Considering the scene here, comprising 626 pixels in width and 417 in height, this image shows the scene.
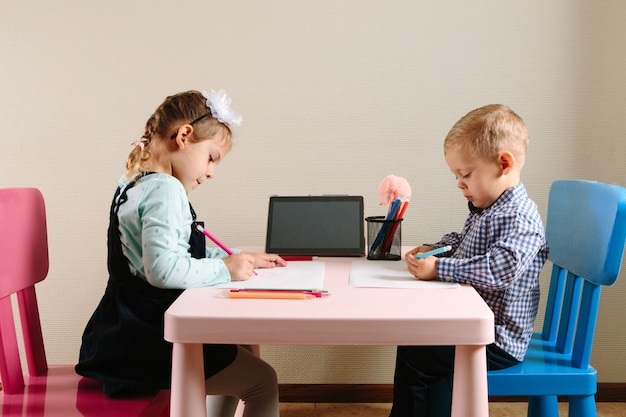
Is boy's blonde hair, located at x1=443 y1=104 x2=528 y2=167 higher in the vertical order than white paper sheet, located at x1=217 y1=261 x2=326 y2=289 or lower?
higher

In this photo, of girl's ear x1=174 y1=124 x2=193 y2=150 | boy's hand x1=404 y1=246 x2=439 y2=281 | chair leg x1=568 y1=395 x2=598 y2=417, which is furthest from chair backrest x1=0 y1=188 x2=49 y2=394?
chair leg x1=568 y1=395 x2=598 y2=417

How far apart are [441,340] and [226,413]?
0.72 meters

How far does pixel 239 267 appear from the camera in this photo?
1191 millimetres

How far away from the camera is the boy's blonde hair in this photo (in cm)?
135

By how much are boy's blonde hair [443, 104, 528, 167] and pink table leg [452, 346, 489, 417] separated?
1.72ft

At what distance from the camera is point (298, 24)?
1.98 meters

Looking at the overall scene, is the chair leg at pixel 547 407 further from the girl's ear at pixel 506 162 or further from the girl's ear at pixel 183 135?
the girl's ear at pixel 183 135

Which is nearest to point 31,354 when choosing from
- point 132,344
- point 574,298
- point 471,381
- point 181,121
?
point 132,344

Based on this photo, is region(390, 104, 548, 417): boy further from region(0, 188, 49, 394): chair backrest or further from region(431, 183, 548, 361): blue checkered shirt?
region(0, 188, 49, 394): chair backrest

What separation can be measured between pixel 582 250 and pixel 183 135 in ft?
2.83

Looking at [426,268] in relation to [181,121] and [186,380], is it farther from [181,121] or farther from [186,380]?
[181,121]

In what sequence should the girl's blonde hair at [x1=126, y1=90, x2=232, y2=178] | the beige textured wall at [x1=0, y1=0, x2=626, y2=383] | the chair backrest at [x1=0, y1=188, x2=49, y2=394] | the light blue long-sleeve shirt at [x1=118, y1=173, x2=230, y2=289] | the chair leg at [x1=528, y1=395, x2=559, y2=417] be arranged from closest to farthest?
the light blue long-sleeve shirt at [x1=118, y1=173, x2=230, y2=289]
the chair backrest at [x1=0, y1=188, x2=49, y2=394]
the girl's blonde hair at [x1=126, y1=90, x2=232, y2=178]
the chair leg at [x1=528, y1=395, x2=559, y2=417]
the beige textured wall at [x1=0, y1=0, x2=626, y2=383]

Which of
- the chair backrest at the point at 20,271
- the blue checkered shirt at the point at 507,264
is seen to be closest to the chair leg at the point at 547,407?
the blue checkered shirt at the point at 507,264

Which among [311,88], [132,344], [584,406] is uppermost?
[311,88]
